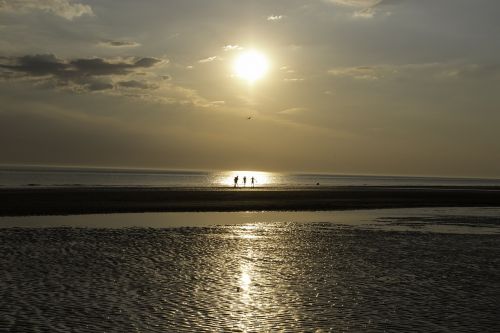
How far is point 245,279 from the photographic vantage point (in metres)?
18.3

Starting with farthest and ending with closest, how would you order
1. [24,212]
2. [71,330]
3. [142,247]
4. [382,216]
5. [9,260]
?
[382,216] < [24,212] < [142,247] < [9,260] < [71,330]

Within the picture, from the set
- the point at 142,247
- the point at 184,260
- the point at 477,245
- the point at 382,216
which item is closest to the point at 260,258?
the point at 184,260

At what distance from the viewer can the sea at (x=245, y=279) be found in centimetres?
1306

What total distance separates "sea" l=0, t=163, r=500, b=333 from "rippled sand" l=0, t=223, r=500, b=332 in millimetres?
46

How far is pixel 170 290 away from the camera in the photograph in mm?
16516

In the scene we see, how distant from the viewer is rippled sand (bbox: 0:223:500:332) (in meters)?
13.0

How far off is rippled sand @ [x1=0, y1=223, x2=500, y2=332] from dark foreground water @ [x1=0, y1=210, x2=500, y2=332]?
44 millimetres

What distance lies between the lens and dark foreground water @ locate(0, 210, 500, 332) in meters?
13.0

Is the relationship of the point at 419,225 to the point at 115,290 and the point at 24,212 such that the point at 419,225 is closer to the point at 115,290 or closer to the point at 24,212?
the point at 115,290

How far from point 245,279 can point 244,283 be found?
69cm

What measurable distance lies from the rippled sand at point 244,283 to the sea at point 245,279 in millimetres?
46

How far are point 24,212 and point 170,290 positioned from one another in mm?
30693

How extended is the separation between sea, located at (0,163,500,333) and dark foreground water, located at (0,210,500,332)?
50mm

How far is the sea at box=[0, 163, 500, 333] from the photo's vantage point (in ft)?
42.9
